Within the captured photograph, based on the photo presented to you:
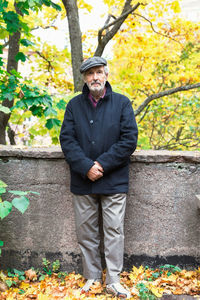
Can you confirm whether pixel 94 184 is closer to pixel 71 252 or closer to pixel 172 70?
pixel 71 252

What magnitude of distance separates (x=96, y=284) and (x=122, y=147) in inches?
51.0

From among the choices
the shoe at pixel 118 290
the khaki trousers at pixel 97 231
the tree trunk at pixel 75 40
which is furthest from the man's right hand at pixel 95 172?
the tree trunk at pixel 75 40

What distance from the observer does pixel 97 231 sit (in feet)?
9.87

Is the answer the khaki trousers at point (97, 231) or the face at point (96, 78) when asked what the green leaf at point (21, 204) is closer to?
the khaki trousers at point (97, 231)

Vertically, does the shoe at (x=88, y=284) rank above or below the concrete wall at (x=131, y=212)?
below

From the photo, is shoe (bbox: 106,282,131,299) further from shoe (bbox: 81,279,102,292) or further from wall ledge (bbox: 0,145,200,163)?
wall ledge (bbox: 0,145,200,163)

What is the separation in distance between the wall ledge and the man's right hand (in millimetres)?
478

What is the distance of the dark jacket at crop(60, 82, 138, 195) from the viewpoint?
2754 mm

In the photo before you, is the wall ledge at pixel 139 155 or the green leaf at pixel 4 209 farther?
the wall ledge at pixel 139 155

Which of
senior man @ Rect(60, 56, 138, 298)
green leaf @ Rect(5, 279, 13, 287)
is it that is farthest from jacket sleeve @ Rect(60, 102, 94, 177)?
green leaf @ Rect(5, 279, 13, 287)

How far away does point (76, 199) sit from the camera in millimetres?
2977

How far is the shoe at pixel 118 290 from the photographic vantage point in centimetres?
279

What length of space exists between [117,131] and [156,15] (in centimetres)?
662

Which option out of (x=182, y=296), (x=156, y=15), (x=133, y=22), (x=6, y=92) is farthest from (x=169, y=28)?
(x=182, y=296)
